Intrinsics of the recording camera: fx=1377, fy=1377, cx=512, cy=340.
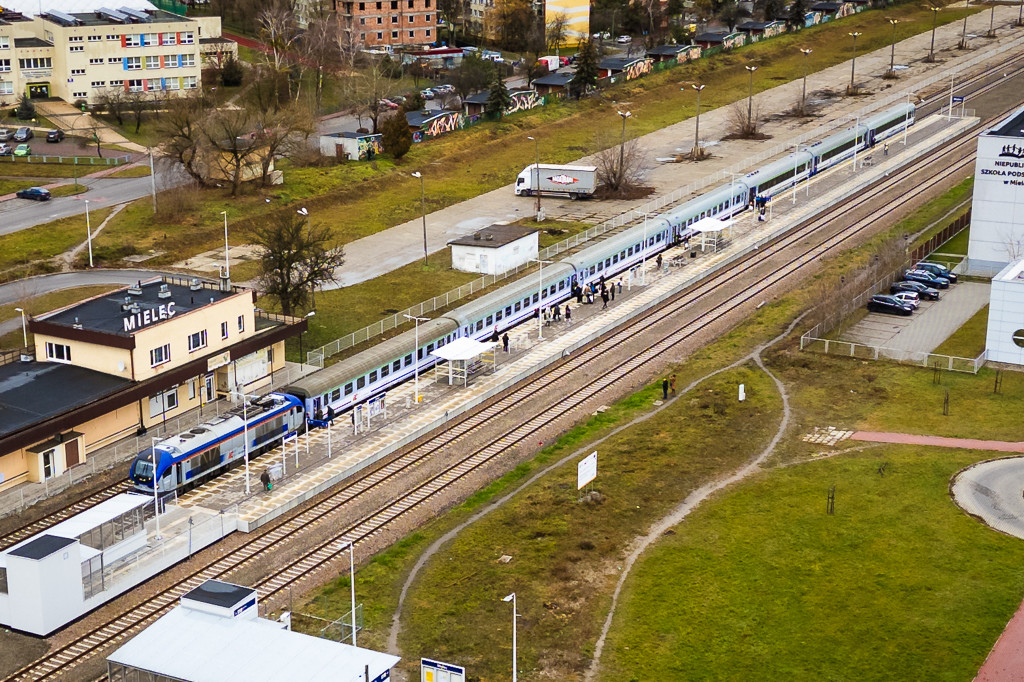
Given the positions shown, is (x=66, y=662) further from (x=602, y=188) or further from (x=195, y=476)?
(x=602, y=188)

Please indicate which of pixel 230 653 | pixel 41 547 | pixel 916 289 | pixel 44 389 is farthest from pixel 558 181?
pixel 230 653

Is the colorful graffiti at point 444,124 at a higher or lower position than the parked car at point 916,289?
higher

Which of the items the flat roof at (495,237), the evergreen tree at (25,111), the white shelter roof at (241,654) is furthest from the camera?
the evergreen tree at (25,111)

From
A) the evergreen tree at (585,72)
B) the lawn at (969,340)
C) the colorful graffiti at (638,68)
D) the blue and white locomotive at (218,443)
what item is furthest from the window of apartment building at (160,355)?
the colorful graffiti at (638,68)

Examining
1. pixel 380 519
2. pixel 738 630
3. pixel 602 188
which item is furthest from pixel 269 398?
pixel 602 188

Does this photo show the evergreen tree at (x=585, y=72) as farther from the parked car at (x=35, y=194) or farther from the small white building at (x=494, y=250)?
the parked car at (x=35, y=194)

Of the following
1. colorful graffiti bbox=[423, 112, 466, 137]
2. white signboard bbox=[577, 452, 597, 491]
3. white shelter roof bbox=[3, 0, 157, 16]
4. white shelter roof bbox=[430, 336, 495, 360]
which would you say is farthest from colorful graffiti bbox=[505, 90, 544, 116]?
white signboard bbox=[577, 452, 597, 491]

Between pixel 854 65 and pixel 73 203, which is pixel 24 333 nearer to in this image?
pixel 73 203

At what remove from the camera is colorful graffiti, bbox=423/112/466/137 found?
12364cm

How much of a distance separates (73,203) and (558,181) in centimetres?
3701

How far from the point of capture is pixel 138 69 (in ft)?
436

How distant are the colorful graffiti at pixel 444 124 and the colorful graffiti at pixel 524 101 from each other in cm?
678

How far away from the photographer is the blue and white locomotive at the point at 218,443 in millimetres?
56781

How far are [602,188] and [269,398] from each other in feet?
173
